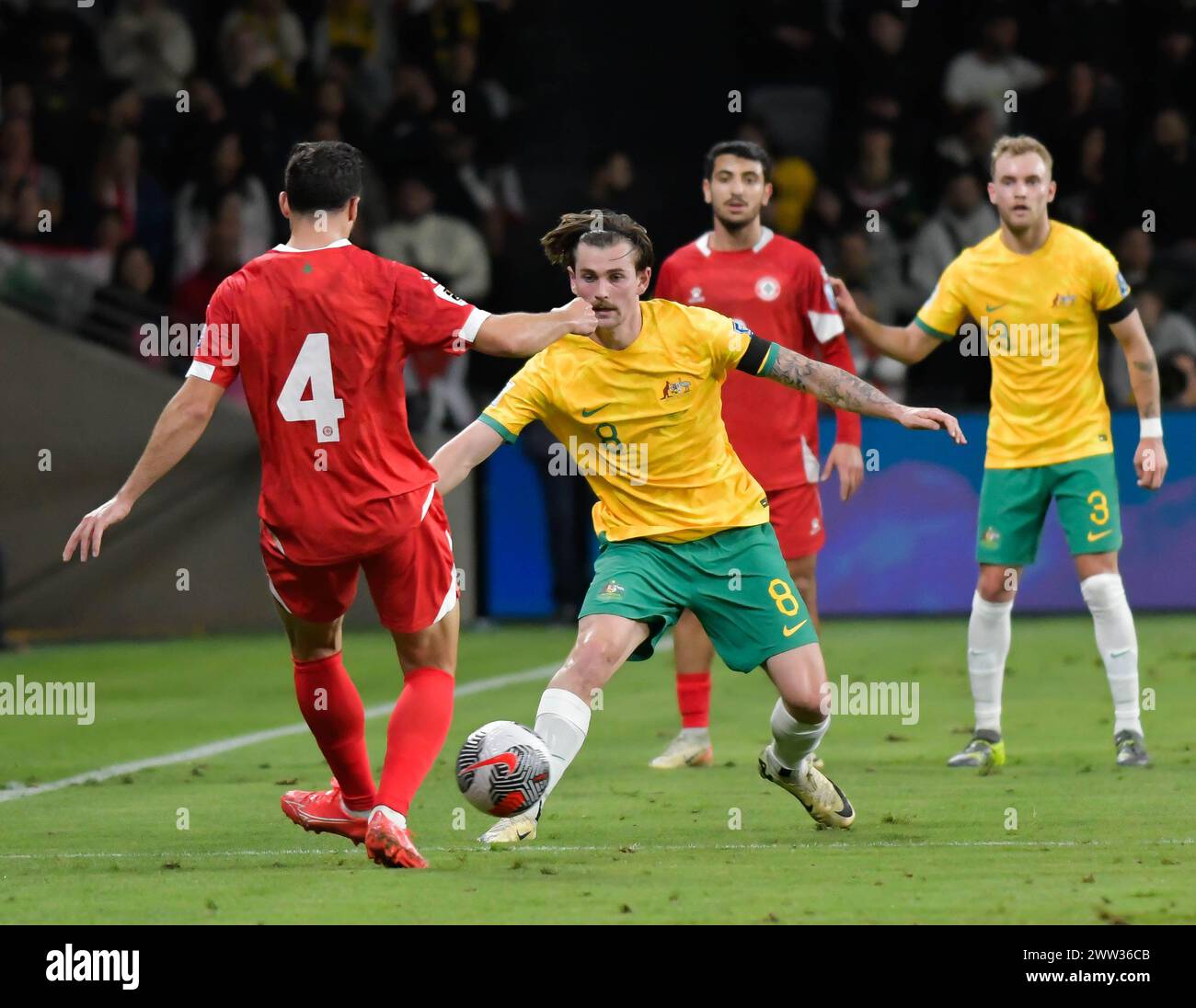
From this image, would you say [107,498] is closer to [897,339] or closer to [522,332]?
[897,339]

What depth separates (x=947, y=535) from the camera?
1549 cm

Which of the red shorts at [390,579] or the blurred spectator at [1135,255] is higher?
the blurred spectator at [1135,255]

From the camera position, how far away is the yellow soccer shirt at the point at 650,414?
6824 millimetres

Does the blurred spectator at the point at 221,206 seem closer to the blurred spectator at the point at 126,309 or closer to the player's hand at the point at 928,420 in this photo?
the blurred spectator at the point at 126,309

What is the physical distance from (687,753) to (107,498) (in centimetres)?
787

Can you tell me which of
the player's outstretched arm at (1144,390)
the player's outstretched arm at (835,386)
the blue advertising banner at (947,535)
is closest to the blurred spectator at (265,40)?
the blue advertising banner at (947,535)

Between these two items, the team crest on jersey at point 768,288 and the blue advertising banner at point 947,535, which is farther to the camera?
the blue advertising banner at point 947,535

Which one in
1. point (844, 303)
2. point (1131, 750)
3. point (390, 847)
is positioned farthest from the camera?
point (1131, 750)

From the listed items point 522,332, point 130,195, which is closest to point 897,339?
point 522,332

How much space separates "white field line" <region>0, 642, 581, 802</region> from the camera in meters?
8.54

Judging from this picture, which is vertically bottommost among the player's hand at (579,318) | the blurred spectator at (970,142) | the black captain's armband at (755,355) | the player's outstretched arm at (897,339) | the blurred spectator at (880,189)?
the black captain's armband at (755,355)

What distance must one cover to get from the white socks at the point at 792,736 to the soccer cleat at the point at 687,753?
195 centimetres

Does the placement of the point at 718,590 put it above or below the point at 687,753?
above
